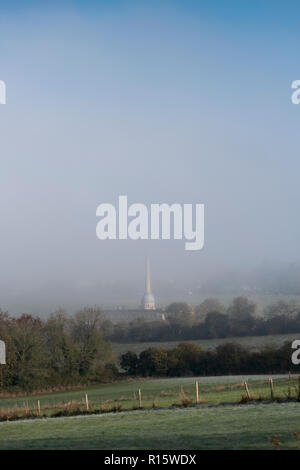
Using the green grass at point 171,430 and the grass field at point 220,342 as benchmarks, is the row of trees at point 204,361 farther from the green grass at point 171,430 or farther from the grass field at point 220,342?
the green grass at point 171,430

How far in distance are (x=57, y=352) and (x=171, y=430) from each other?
60632mm

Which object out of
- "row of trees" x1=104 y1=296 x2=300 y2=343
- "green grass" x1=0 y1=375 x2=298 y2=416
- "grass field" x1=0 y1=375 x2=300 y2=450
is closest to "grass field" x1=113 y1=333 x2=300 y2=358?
"row of trees" x1=104 y1=296 x2=300 y2=343

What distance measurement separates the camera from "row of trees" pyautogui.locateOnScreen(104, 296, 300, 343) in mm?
107156

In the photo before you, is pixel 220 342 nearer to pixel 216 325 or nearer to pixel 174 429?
pixel 216 325

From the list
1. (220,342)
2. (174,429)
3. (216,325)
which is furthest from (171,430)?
(216,325)

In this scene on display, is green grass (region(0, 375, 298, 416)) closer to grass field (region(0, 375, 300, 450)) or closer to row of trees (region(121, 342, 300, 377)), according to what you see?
grass field (region(0, 375, 300, 450))

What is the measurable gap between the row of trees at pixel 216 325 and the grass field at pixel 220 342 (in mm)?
2487

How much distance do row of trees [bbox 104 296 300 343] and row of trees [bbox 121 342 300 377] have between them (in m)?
9.61

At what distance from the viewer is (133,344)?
105 m

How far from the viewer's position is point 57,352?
89375mm

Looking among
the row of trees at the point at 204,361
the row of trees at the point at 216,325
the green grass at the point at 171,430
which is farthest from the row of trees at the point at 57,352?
the green grass at the point at 171,430

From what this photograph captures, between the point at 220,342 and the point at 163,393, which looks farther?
the point at 220,342
